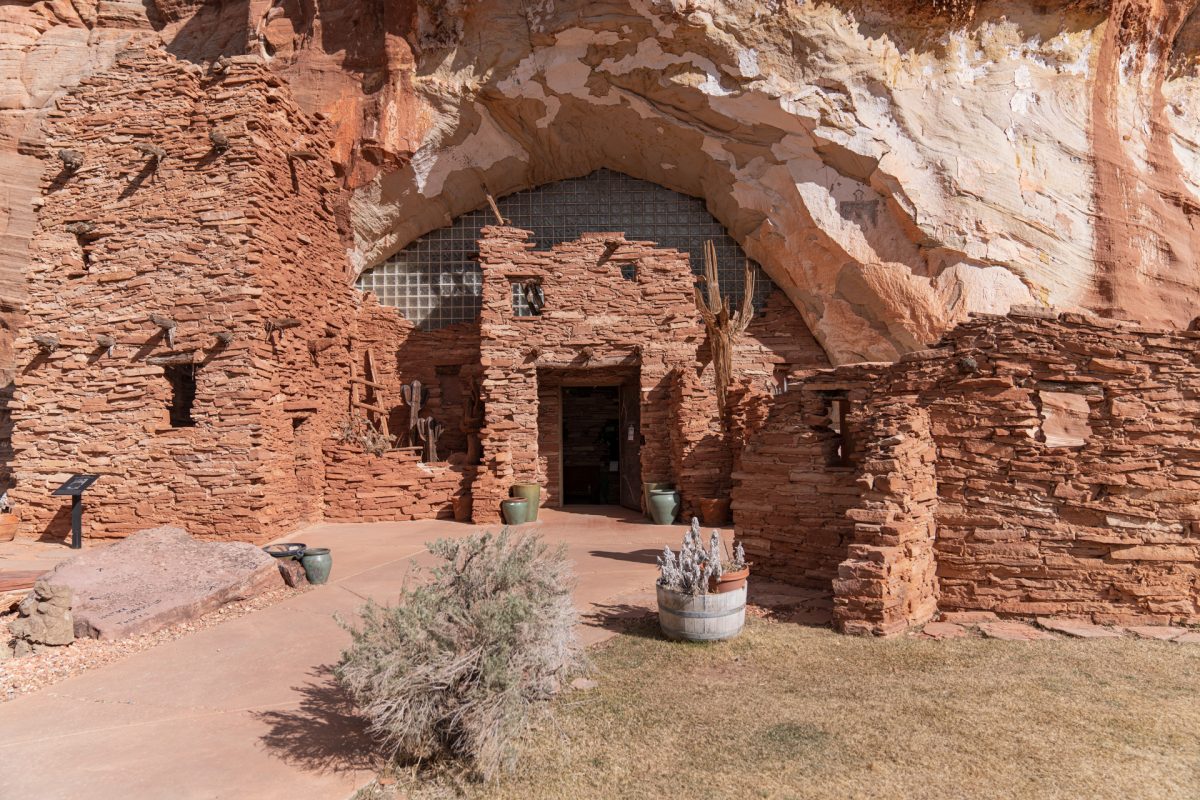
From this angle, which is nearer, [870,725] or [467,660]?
[467,660]

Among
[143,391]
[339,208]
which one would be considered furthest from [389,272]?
[143,391]

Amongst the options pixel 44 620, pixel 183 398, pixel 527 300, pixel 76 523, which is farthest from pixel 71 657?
pixel 527 300

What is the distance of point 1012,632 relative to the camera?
5523 millimetres

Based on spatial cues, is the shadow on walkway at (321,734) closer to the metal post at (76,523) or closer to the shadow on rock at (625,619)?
the shadow on rock at (625,619)

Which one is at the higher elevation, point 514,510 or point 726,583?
point 726,583

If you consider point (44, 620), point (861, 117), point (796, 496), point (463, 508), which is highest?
point (861, 117)

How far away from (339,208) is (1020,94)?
13.7 m

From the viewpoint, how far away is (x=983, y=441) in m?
6.05

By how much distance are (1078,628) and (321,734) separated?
19.2ft

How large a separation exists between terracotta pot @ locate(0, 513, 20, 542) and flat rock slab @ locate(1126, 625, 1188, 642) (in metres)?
14.1

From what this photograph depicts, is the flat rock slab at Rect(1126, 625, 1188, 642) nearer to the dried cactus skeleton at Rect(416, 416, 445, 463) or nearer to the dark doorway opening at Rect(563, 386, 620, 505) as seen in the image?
the dark doorway opening at Rect(563, 386, 620, 505)

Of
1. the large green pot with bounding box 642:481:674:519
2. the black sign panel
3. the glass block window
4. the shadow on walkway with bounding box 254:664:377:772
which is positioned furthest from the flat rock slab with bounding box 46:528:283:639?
the glass block window

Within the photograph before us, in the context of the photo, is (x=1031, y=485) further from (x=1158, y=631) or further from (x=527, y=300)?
(x=527, y=300)

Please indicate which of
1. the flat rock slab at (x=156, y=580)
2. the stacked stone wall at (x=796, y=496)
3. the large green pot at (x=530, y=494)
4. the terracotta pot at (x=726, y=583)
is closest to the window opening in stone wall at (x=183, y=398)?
the flat rock slab at (x=156, y=580)
